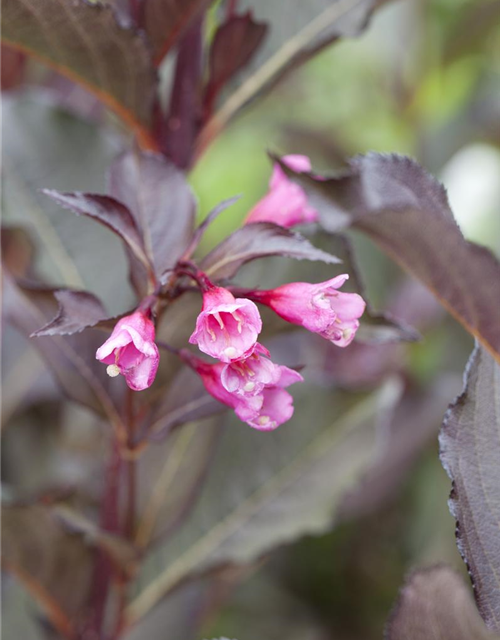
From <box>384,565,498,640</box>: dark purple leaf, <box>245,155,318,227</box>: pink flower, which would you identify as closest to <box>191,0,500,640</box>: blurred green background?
<box>245,155,318,227</box>: pink flower

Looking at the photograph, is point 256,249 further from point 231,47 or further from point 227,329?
point 231,47

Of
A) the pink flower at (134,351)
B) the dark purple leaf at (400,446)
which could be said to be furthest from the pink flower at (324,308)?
the dark purple leaf at (400,446)

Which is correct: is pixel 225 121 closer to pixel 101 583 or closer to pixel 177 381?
pixel 177 381

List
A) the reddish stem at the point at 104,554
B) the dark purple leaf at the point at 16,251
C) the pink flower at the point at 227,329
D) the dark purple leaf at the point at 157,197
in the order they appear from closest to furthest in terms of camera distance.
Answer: the pink flower at the point at 227,329 → the dark purple leaf at the point at 157,197 → the reddish stem at the point at 104,554 → the dark purple leaf at the point at 16,251

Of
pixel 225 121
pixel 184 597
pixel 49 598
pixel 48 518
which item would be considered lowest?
pixel 184 597

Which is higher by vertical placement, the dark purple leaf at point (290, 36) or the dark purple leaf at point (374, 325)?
the dark purple leaf at point (290, 36)

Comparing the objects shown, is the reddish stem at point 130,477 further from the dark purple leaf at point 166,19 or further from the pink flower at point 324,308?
the dark purple leaf at point 166,19

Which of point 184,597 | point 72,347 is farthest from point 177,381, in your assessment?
point 184,597
